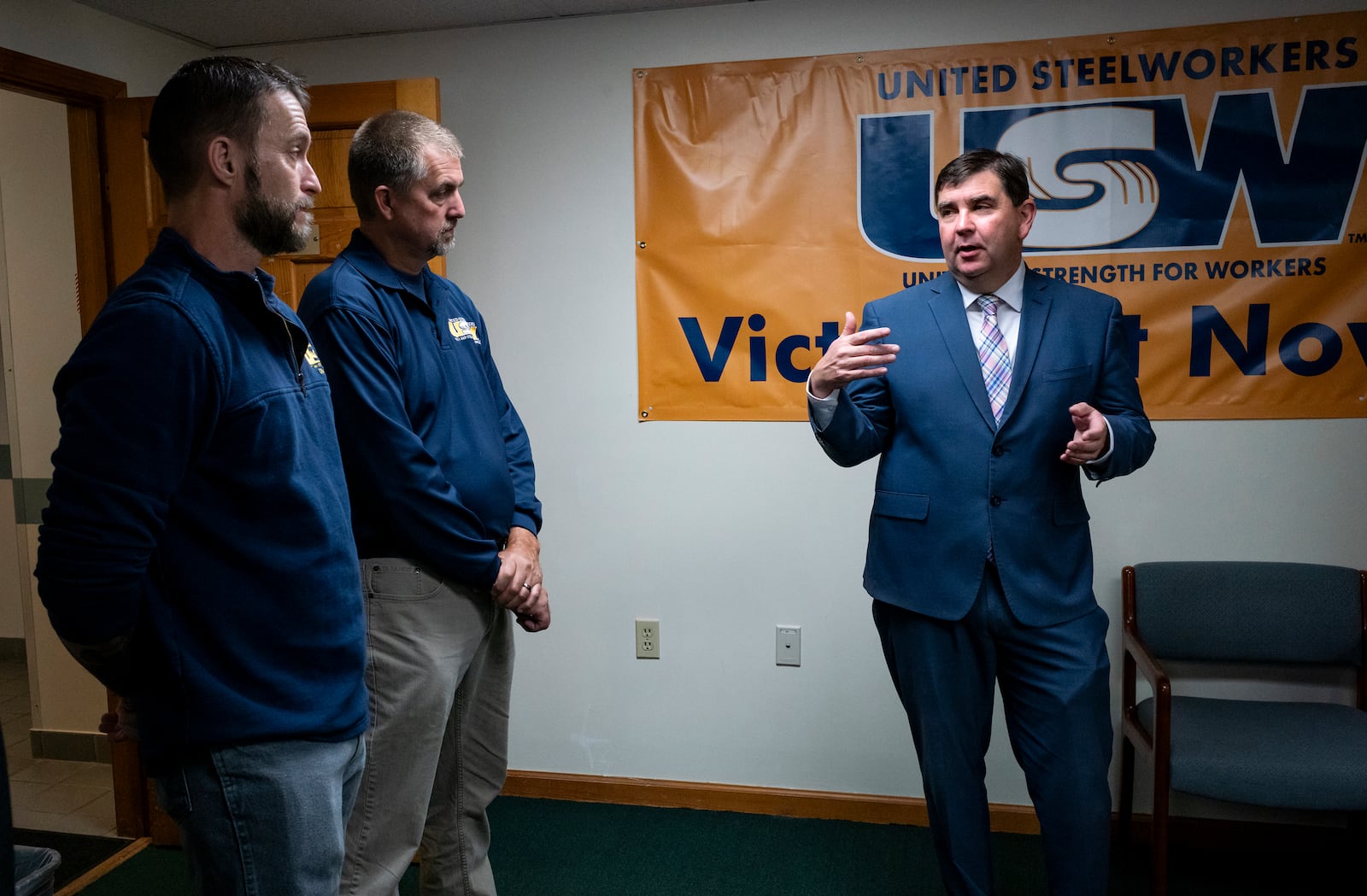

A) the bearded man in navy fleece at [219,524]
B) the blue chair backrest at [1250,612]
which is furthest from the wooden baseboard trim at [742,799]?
the bearded man in navy fleece at [219,524]

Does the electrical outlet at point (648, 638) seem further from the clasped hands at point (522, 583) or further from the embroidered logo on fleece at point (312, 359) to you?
the embroidered logo on fleece at point (312, 359)

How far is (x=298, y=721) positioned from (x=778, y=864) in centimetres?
171

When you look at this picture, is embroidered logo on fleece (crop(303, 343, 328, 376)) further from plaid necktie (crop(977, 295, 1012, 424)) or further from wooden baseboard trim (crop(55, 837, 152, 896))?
wooden baseboard trim (crop(55, 837, 152, 896))

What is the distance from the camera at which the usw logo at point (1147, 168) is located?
2.46m

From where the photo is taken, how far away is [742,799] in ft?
9.50

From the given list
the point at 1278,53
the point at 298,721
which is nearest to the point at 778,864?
the point at 298,721

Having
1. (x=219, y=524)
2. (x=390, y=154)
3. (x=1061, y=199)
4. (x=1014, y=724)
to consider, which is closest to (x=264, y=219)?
(x=219, y=524)

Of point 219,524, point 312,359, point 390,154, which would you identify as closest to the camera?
point 219,524

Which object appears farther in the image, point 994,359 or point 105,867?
point 105,867

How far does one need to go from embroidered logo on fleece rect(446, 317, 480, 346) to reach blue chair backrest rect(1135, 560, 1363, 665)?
1843 mm

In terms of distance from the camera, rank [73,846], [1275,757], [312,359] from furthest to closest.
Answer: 1. [73,846]
2. [1275,757]
3. [312,359]

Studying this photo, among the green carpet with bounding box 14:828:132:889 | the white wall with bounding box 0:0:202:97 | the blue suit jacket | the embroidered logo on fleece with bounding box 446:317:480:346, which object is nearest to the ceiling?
the white wall with bounding box 0:0:202:97

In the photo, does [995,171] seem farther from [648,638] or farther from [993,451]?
[648,638]

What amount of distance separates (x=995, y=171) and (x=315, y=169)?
5.80ft
